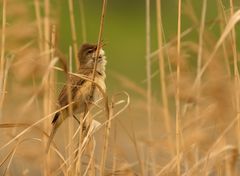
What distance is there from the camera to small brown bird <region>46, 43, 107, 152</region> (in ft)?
17.5

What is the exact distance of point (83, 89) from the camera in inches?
215

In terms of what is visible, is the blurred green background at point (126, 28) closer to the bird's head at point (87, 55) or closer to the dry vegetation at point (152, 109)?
the bird's head at point (87, 55)

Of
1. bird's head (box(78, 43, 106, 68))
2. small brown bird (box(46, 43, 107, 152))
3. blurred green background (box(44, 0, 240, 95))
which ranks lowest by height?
blurred green background (box(44, 0, 240, 95))

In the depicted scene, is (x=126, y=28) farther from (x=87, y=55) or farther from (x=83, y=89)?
(x=83, y=89)

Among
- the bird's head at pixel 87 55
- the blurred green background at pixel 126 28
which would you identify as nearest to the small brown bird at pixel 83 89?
the bird's head at pixel 87 55

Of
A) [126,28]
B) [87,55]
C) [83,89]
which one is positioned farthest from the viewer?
[126,28]

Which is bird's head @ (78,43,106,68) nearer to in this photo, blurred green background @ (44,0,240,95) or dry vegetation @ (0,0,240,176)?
dry vegetation @ (0,0,240,176)

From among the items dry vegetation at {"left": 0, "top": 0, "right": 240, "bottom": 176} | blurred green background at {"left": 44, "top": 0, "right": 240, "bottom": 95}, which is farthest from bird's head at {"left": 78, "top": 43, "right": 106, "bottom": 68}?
blurred green background at {"left": 44, "top": 0, "right": 240, "bottom": 95}

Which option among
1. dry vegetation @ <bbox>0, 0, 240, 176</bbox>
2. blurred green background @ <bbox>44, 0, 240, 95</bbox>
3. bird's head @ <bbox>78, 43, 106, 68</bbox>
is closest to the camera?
dry vegetation @ <bbox>0, 0, 240, 176</bbox>

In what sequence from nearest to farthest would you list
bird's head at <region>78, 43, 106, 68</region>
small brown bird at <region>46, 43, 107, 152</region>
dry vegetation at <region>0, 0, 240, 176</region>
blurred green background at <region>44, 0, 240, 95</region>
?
dry vegetation at <region>0, 0, 240, 176</region> → small brown bird at <region>46, 43, 107, 152</region> → bird's head at <region>78, 43, 106, 68</region> → blurred green background at <region>44, 0, 240, 95</region>

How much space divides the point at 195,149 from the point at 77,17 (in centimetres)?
785

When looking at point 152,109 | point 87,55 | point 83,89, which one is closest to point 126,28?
point 87,55

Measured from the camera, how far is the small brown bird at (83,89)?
5.33 m

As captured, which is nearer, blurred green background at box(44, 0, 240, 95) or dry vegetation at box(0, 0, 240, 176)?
dry vegetation at box(0, 0, 240, 176)
